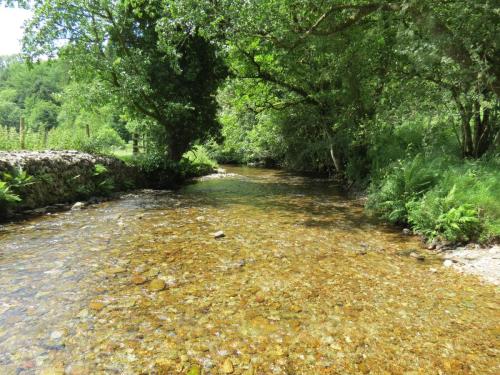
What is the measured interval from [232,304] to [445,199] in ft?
19.6

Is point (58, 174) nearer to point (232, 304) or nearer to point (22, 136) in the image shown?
point (22, 136)

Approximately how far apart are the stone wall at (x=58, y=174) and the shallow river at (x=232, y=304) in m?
2.09

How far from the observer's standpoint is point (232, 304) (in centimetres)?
496

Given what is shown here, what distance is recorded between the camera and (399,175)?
10211mm

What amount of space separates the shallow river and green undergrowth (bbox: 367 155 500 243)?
2.76 feet

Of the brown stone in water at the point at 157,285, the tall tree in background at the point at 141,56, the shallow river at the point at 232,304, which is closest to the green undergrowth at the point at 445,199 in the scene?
the shallow river at the point at 232,304

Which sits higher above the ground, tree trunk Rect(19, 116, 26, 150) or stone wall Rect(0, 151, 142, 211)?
tree trunk Rect(19, 116, 26, 150)

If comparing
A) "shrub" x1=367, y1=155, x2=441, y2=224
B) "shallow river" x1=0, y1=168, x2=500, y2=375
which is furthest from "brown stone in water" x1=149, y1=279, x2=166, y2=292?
"shrub" x1=367, y1=155, x2=441, y2=224

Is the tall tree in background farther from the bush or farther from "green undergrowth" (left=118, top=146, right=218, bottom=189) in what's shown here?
the bush

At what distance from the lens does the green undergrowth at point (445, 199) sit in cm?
724

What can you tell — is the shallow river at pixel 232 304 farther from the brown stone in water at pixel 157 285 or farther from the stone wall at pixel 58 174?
the stone wall at pixel 58 174

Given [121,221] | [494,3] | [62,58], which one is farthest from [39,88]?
[494,3]

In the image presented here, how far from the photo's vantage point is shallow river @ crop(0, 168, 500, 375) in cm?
372

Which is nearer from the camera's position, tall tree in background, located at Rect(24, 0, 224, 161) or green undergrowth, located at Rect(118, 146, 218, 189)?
tall tree in background, located at Rect(24, 0, 224, 161)
